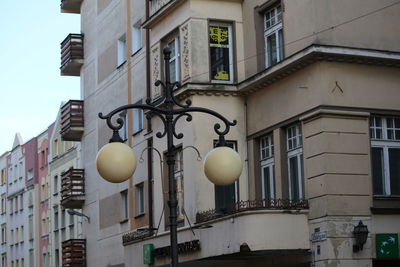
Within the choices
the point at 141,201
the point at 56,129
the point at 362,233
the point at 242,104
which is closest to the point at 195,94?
the point at 242,104

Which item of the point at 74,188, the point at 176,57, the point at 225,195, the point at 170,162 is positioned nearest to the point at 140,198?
the point at 176,57

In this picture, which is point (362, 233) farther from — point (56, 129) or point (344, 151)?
point (56, 129)

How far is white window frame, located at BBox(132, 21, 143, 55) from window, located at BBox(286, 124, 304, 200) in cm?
1276

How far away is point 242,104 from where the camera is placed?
27.4 metres

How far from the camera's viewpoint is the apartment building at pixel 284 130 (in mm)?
23219

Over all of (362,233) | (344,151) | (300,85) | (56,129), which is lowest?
(362,233)

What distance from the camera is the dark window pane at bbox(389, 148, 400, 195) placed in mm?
24172

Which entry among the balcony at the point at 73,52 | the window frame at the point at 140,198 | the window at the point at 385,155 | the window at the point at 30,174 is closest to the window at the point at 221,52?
the window at the point at 385,155

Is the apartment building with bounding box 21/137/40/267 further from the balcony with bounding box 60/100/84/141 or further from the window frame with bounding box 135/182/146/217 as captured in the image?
the window frame with bounding box 135/182/146/217

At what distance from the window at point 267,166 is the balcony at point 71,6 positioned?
839 inches

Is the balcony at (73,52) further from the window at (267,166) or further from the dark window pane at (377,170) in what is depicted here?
the dark window pane at (377,170)

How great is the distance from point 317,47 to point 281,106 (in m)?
2.67

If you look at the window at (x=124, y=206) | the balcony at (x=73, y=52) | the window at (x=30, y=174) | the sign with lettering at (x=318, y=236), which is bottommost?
the sign with lettering at (x=318, y=236)

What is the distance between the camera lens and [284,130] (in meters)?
25.4
